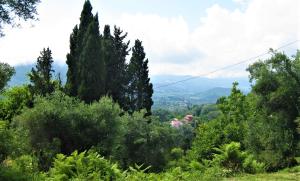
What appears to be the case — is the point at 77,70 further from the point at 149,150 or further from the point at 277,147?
the point at 277,147

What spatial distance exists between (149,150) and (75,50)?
12226mm

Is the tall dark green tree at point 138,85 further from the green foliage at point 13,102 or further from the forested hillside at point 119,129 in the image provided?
the green foliage at point 13,102

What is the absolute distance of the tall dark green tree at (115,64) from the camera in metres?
43.1

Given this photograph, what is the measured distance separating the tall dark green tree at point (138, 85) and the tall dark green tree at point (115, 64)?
110 cm

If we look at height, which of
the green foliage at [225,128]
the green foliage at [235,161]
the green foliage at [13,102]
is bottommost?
the green foliage at [235,161]

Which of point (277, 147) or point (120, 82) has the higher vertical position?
point (120, 82)

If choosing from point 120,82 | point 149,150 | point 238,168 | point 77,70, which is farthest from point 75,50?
point 238,168

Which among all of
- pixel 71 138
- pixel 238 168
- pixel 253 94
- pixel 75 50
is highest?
pixel 75 50

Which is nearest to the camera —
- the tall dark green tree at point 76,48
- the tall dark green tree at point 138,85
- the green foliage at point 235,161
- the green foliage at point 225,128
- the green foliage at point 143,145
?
the green foliage at point 235,161

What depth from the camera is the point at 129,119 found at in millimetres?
32312

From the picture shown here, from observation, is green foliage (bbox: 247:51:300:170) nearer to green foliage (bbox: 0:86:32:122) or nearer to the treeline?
the treeline

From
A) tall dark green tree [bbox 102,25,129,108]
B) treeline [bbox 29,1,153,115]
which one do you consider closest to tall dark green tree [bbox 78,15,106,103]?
treeline [bbox 29,1,153,115]

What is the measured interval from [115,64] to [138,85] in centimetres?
377

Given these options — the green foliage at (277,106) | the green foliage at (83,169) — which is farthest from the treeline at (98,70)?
the green foliage at (83,169)
